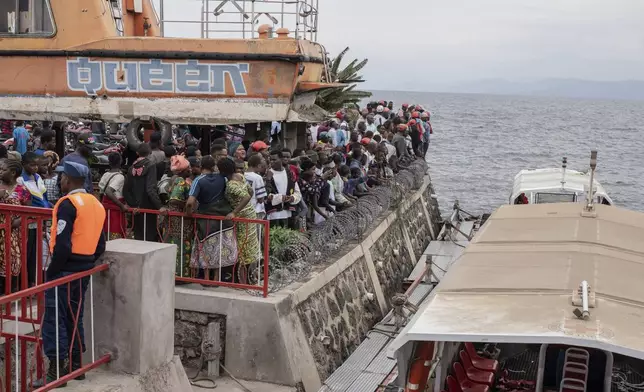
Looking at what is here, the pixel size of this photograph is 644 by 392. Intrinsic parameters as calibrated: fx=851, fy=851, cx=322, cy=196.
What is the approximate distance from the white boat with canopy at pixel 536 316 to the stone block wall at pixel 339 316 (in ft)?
7.21

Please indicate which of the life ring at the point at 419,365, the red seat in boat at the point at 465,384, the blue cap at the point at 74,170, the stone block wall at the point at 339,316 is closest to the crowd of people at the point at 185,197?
the stone block wall at the point at 339,316

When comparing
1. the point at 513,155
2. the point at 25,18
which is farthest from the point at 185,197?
the point at 513,155

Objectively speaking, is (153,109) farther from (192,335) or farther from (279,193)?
(192,335)

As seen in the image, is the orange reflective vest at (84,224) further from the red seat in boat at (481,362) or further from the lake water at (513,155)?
the lake water at (513,155)

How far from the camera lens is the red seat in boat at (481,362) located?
866 cm

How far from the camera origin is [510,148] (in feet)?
192

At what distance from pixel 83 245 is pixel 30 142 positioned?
13.1 m

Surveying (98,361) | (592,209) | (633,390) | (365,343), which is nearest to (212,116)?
(365,343)

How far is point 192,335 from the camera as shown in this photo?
9852mm

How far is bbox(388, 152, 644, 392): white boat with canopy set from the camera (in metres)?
6.48

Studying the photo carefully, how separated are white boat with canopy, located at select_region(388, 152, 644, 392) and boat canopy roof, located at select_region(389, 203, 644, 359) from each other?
1cm

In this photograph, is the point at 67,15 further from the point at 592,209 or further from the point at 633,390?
the point at 633,390

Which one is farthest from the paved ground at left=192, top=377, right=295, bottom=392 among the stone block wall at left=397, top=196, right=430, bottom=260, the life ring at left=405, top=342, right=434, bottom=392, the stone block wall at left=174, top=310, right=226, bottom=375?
the stone block wall at left=397, top=196, right=430, bottom=260

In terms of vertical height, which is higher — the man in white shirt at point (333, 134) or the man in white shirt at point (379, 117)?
the man in white shirt at point (379, 117)
